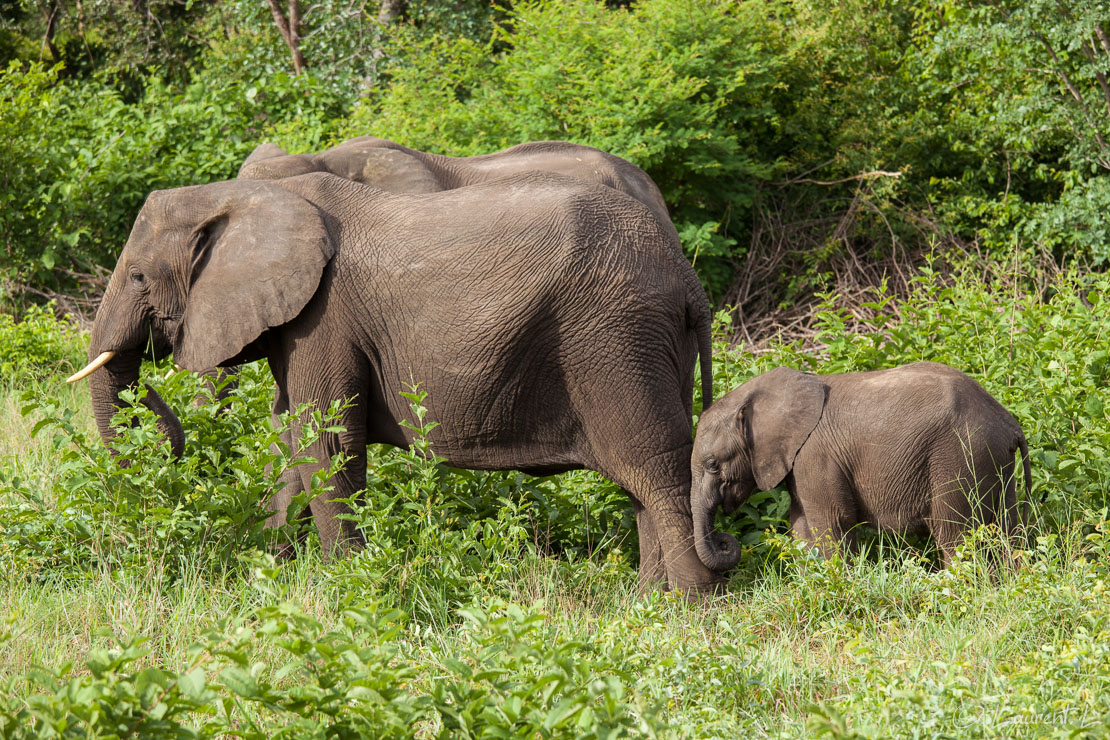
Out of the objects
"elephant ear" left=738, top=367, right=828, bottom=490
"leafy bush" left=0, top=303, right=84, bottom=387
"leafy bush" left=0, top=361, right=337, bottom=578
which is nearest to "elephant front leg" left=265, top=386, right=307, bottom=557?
"leafy bush" left=0, top=361, right=337, bottom=578

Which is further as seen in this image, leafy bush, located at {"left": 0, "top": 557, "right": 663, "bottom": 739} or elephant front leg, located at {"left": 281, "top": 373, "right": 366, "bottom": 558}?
elephant front leg, located at {"left": 281, "top": 373, "right": 366, "bottom": 558}

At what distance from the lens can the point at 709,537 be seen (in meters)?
5.07

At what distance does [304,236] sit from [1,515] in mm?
1839

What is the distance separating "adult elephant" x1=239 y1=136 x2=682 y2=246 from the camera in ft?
19.5

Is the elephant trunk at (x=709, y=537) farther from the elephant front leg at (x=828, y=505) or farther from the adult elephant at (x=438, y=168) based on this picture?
the adult elephant at (x=438, y=168)

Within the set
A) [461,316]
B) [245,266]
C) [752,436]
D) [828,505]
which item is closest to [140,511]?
[245,266]

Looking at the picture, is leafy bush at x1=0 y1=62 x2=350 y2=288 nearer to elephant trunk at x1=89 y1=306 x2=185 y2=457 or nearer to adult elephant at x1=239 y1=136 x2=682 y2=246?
adult elephant at x1=239 y1=136 x2=682 y2=246

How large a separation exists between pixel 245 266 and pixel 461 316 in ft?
3.28

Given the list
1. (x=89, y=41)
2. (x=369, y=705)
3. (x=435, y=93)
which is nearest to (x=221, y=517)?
(x=369, y=705)

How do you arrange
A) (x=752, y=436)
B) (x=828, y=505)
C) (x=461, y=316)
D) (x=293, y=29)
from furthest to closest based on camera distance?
(x=293, y=29) < (x=752, y=436) < (x=828, y=505) < (x=461, y=316)

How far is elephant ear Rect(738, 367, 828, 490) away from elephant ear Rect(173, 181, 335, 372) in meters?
1.95

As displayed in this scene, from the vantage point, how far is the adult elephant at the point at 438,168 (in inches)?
234

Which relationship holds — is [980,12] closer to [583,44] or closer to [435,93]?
[583,44]

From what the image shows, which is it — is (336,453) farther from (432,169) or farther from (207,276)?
(432,169)
